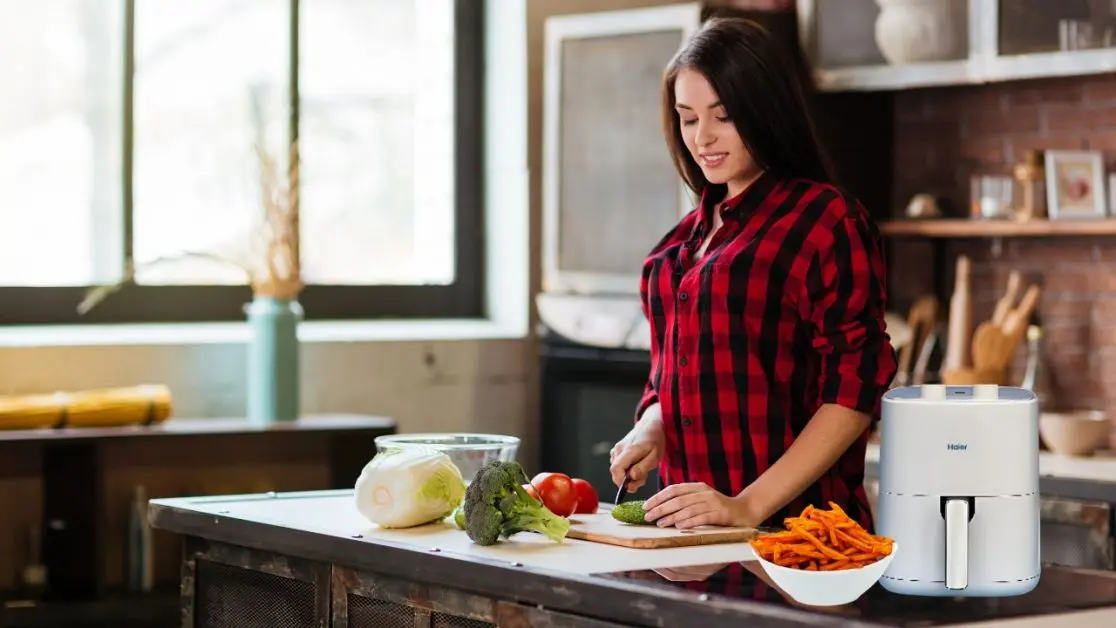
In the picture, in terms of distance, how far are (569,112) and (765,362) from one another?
2.12 metres

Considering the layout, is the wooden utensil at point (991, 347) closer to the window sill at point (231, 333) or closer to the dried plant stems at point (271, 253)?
the window sill at point (231, 333)

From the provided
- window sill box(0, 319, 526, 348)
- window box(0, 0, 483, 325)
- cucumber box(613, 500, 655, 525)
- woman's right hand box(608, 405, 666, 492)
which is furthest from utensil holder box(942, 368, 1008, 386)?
cucumber box(613, 500, 655, 525)

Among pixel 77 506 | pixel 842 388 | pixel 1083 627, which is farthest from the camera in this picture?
pixel 77 506

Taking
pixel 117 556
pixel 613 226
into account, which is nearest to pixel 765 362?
pixel 613 226

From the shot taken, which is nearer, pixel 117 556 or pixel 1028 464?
pixel 1028 464

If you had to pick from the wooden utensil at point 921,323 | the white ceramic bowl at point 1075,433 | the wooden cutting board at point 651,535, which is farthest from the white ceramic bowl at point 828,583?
the wooden utensil at point 921,323

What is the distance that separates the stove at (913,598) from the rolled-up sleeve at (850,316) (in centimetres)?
46

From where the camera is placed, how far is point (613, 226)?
15.6 feet

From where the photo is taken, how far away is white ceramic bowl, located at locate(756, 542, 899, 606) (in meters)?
2.02

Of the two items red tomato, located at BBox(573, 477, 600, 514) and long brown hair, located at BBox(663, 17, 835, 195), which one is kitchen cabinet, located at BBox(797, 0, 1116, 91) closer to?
long brown hair, located at BBox(663, 17, 835, 195)

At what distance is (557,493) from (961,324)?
2343mm

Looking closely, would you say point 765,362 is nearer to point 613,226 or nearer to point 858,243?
point 858,243

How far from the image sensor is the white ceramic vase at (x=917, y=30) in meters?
4.52

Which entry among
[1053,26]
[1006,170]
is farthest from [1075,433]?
[1053,26]
